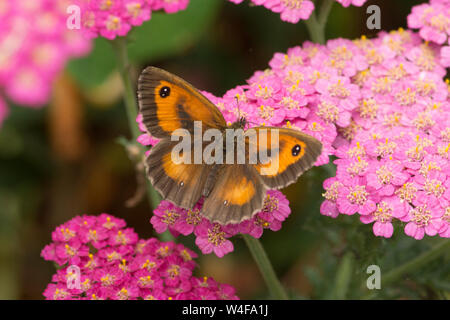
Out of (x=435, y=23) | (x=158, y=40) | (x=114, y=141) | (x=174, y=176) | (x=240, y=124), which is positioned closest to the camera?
(x=174, y=176)

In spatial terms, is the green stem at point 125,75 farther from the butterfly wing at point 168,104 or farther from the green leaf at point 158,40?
the green leaf at point 158,40

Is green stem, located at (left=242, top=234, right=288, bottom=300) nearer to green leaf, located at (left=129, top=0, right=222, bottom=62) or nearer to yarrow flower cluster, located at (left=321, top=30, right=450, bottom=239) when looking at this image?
yarrow flower cluster, located at (left=321, top=30, right=450, bottom=239)

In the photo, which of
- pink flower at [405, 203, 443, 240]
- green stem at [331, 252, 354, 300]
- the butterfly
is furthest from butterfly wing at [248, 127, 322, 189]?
green stem at [331, 252, 354, 300]

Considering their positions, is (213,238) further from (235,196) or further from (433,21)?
(433,21)

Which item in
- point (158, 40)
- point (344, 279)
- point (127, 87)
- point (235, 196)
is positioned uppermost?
point (158, 40)

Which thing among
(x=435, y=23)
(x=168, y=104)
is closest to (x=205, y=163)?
(x=168, y=104)
